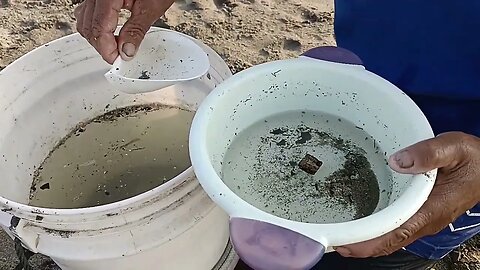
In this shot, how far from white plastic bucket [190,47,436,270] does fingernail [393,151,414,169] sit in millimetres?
20

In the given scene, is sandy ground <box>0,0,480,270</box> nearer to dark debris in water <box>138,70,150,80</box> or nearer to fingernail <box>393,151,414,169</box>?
dark debris in water <box>138,70,150,80</box>

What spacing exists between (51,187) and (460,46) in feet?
2.30

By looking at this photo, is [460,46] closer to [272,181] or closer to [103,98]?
[272,181]

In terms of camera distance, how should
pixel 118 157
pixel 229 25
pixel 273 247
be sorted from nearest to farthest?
pixel 273 247, pixel 118 157, pixel 229 25

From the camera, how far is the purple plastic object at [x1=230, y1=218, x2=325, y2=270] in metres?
0.65

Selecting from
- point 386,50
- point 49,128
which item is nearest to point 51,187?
point 49,128

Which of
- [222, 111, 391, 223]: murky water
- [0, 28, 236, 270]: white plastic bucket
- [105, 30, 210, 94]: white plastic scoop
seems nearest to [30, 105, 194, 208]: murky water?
[0, 28, 236, 270]: white plastic bucket

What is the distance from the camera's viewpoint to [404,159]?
0.70 metres

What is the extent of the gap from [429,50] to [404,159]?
0.23 m

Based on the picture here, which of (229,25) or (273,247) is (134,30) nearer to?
(273,247)

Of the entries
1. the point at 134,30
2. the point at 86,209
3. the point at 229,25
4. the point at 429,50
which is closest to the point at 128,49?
the point at 134,30

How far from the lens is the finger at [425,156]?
0.70 meters

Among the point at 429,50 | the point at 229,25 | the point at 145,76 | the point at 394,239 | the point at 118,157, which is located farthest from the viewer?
the point at 229,25

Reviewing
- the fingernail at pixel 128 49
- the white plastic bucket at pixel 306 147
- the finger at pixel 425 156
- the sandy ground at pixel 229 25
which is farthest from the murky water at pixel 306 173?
the sandy ground at pixel 229 25
